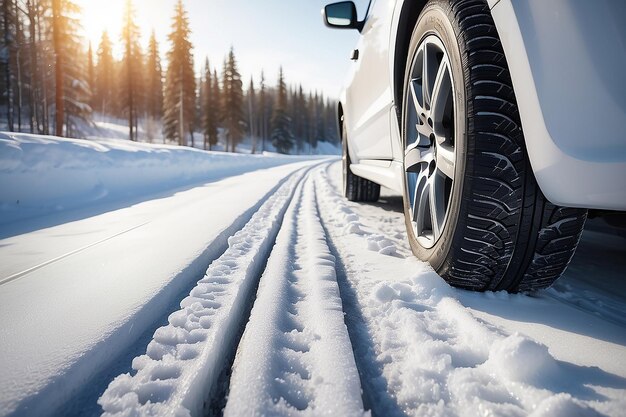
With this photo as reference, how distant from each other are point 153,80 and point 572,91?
46876 mm

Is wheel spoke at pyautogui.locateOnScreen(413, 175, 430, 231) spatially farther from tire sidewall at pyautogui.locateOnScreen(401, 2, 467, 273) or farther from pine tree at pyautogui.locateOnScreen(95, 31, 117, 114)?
pine tree at pyautogui.locateOnScreen(95, 31, 117, 114)

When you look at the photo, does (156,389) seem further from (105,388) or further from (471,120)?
(471,120)

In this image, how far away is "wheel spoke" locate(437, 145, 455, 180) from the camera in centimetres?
126

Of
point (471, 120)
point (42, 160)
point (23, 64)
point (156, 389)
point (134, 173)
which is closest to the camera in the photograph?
point (156, 389)

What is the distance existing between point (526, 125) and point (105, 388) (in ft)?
4.46

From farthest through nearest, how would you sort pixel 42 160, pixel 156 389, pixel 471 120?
pixel 42 160, pixel 471 120, pixel 156 389

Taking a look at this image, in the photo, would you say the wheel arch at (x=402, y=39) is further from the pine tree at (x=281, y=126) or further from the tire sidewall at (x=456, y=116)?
the pine tree at (x=281, y=126)

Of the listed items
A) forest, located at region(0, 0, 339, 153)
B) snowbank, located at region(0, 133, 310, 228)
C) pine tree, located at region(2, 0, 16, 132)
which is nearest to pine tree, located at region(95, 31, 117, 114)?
forest, located at region(0, 0, 339, 153)

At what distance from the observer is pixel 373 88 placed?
2.48 m

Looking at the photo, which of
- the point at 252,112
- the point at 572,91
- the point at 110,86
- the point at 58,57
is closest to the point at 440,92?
the point at 572,91

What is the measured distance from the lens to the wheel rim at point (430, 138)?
1.36 metres

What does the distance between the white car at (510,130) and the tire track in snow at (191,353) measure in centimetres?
85

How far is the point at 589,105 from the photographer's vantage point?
2.65ft

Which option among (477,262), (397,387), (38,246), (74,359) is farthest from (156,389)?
(38,246)
